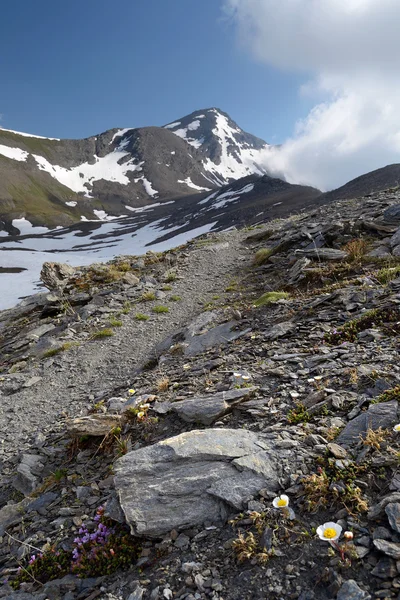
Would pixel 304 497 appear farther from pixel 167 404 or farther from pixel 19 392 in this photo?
pixel 19 392

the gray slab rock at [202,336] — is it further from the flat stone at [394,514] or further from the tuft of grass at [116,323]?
the flat stone at [394,514]

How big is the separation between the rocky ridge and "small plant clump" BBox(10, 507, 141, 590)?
0.09m

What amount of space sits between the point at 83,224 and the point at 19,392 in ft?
637

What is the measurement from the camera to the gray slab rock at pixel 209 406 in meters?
5.57

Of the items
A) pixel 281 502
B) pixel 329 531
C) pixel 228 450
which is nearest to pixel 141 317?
pixel 228 450

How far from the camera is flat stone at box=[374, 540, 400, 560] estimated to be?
9.11 ft

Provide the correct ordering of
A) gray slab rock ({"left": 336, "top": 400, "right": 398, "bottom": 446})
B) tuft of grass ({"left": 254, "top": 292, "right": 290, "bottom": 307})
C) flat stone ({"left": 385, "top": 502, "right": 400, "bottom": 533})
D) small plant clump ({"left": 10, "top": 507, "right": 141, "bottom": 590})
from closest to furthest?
flat stone ({"left": 385, "top": 502, "right": 400, "bottom": 533}) → small plant clump ({"left": 10, "top": 507, "right": 141, "bottom": 590}) → gray slab rock ({"left": 336, "top": 400, "right": 398, "bottom": 446}) → tuft of grass ({"left": 254, "top": 292, "right": 290, "bottom": 307})

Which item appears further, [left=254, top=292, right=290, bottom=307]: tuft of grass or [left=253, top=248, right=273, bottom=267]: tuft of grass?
[left=253, top=248, right=273, bottom=267]: tuft of grass

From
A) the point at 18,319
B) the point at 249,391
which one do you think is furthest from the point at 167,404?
the point at 18,319

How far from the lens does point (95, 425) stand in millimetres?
6238

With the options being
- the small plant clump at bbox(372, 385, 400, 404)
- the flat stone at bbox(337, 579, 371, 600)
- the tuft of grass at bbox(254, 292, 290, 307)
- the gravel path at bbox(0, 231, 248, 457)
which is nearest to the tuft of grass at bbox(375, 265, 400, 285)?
the tuft of grass at bbox(254, 292, 290, 307)

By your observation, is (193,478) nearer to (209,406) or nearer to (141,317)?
(209,406)

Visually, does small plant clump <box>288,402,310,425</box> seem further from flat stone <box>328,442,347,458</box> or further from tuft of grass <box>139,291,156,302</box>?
tuft of grass <box>139,291,156,302</box>

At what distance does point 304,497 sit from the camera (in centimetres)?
359
